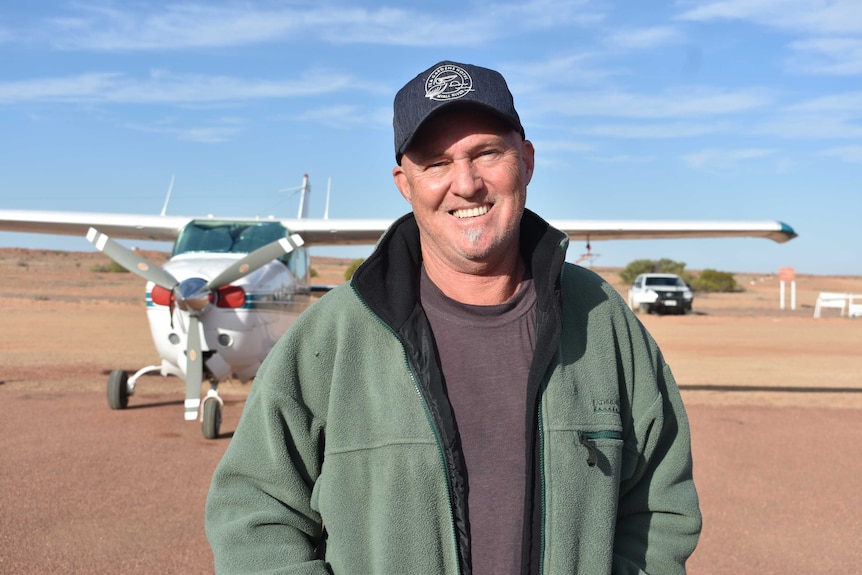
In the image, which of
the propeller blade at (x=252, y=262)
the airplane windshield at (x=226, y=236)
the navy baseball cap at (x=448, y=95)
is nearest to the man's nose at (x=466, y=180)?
the navy baseball cap at (x=448, y=95)

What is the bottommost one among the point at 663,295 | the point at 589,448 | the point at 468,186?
the point at 589,448

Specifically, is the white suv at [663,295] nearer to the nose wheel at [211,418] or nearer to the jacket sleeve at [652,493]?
the nose wheel at [211,418]

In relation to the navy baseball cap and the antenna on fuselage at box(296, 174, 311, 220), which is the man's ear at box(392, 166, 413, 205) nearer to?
the navy baseball cap

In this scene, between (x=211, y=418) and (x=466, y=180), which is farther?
(x=211, y=418)

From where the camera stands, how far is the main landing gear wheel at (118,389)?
10695 mm

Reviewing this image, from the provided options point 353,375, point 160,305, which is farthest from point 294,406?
point 160,305

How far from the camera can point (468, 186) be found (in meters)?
1.99

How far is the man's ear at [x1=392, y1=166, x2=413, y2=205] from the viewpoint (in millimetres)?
2174

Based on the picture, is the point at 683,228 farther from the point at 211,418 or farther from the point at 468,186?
the point at 468,186

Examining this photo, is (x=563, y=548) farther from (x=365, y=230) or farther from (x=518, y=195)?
(x=365, y=230)

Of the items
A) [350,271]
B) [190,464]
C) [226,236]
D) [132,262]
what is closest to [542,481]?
[190,464]

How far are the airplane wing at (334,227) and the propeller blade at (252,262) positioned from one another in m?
2.88

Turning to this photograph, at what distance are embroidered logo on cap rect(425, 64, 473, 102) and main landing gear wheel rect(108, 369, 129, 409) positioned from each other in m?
9.61

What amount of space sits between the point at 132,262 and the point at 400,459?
8.81m
